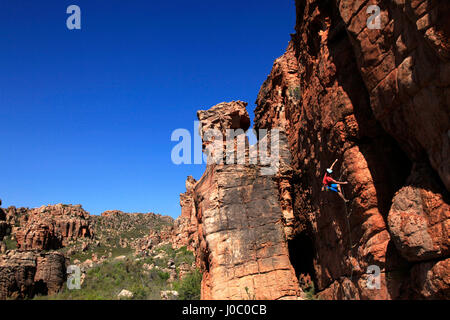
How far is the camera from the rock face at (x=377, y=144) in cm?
765

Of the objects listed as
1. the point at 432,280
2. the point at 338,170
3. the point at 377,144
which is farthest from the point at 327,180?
the point at 432,280

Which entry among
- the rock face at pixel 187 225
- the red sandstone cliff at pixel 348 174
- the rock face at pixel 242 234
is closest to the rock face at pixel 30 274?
the rock face at pixel 187 225

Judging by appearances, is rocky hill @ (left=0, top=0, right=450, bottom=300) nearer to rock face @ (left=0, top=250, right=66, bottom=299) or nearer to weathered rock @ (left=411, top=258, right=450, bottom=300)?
weathered rock @ (left=411, top=258, right=450, bottom=300)

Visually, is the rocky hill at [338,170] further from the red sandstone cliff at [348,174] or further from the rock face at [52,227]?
the rock face at [52,227]

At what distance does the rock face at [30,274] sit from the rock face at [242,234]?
19596mm

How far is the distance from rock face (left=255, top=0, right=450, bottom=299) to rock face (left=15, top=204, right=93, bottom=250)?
2106 inches

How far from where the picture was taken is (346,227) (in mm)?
11477

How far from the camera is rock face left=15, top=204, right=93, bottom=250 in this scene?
53.8m

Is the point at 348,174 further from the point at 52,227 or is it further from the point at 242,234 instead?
the point at 52,227

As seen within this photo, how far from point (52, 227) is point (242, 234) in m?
57.5
